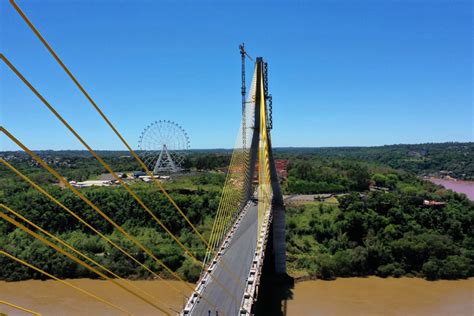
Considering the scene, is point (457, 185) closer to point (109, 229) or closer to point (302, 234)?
point (302, 234)

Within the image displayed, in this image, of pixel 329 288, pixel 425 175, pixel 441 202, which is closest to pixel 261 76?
pixel 329 288

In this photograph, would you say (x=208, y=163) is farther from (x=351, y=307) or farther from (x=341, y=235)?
(x=351, y=307)

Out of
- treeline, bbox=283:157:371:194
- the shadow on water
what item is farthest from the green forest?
treeline, bbox=283:157:371:194

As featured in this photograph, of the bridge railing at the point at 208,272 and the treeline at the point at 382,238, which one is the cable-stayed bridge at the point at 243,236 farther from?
the treeline at the point at 382,238

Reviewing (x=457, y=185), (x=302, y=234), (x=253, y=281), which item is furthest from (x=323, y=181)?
(x=457, y=185)

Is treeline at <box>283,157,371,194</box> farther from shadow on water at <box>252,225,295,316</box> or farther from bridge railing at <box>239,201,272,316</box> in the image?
bridge railing at <box>239,201,272,316</box>
